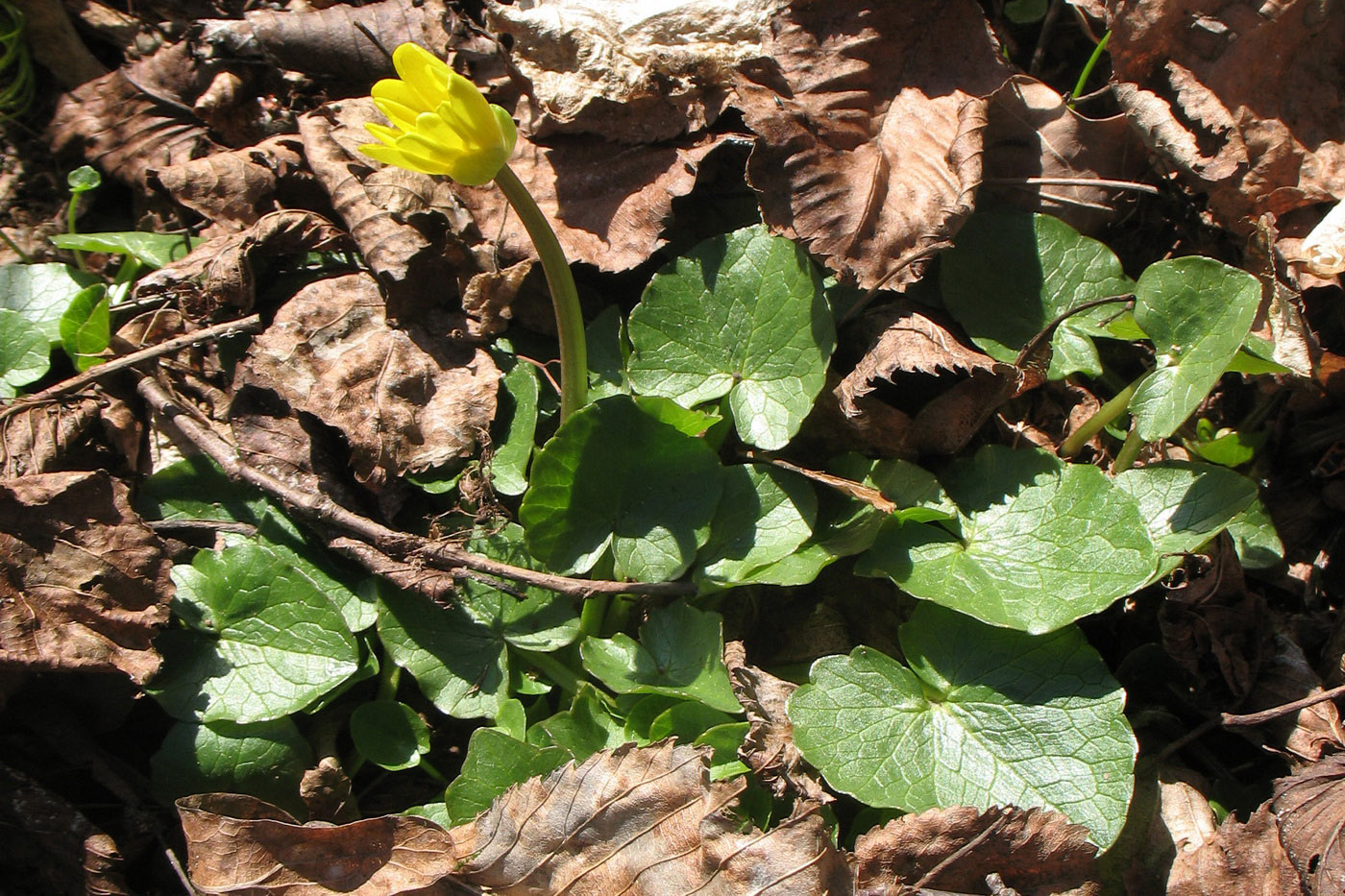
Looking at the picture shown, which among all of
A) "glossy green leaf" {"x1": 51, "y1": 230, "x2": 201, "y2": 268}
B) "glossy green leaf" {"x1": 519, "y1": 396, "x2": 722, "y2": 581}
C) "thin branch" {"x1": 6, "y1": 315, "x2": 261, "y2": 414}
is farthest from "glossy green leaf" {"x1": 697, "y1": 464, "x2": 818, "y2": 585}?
"glossy green leaf" {"x1": 51, "y1": 230, "x2": 201, "y2": 268}

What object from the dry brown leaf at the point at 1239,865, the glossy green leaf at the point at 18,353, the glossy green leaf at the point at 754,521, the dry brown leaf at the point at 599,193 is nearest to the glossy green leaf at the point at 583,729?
the glossy green leaf at the point at 754,521

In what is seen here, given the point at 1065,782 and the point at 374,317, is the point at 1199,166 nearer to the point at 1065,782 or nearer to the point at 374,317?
→ the point at 1065,782

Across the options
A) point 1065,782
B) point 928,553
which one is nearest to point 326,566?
point 928,553

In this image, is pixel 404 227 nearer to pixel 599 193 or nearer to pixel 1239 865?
pixel 599 193

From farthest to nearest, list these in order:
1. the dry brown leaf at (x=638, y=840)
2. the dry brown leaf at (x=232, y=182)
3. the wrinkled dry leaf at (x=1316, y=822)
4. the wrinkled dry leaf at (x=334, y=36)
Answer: the wrinkled dry leaf at (x=334, y=36) → the dry brown leaf at (x=232, y=182) → the wrinkled dry leaf at (x=1316, y=822) → the dry brown leaf at (x=638, y=840)

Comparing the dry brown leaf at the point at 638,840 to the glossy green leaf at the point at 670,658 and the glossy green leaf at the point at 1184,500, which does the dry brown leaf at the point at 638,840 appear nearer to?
the glossy green leaf at the point at 670,658

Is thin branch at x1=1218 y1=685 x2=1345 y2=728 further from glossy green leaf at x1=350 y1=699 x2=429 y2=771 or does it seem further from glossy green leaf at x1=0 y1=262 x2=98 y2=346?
glossy green leaf at x1=0 y1=262 x2=98 y2=346
